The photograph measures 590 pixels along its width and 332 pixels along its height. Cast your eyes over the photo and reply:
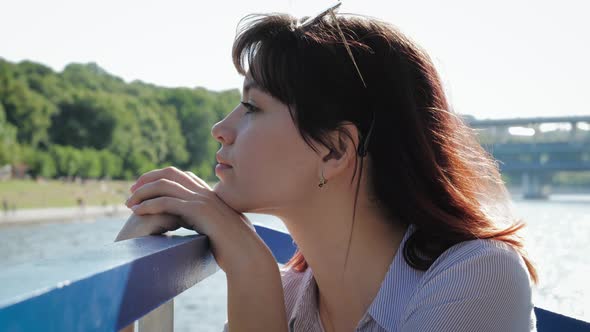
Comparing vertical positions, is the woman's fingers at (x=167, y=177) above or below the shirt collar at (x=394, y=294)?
above

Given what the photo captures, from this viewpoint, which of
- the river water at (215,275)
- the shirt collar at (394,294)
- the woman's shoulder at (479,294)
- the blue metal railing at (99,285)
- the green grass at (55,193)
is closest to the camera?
the blue metal railing at (99,285)

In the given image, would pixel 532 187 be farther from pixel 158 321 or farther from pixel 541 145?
pixel 158 321

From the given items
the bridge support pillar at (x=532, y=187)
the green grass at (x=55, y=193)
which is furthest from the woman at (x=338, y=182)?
the bridge support pillar at (x=532, y=187)

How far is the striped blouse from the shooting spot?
0.67 m

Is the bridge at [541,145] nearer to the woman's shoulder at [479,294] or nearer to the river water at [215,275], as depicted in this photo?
the river water at [215,275]

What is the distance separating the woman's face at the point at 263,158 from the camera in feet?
2.75

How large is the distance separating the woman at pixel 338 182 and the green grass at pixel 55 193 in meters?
26.0

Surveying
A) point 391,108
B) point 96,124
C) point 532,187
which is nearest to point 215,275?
point 391,108

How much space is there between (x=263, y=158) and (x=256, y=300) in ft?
0.51

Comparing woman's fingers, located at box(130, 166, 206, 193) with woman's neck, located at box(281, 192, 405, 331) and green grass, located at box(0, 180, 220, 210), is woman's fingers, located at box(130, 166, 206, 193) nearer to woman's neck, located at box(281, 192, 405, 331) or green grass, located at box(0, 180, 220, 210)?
woman's neck, located at box(281, 192, 405, 331)

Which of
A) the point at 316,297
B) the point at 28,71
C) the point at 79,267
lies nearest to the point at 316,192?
the point at 316,297

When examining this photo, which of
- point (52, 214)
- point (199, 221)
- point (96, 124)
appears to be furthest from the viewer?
point (96, 124)

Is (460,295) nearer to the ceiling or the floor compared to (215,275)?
nearer to the ceiling

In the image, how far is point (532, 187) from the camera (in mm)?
37375
